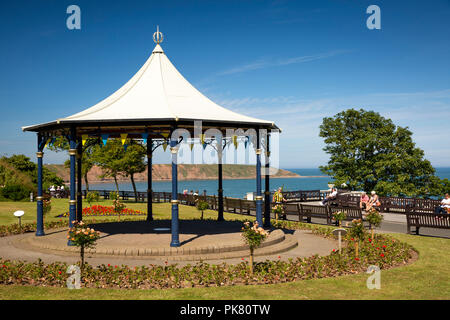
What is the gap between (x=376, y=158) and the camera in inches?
1489

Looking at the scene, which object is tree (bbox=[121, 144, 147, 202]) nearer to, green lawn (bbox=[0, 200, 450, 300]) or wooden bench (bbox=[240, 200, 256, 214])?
wooden bench (bbox=[240, 200, 256, 214])

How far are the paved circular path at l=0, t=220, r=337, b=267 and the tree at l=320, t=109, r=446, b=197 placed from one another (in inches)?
957

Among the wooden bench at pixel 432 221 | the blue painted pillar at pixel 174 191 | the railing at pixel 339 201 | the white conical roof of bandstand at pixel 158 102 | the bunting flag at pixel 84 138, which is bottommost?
the railing at pixel 339 201

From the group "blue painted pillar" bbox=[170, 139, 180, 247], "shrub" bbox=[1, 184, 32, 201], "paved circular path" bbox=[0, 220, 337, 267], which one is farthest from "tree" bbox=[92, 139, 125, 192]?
"blue painted pillar" bbox=[170, 139, 180, 247]

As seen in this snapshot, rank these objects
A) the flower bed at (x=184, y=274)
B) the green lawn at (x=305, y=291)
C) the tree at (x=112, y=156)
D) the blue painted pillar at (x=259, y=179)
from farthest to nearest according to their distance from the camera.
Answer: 1. the tree at (x=112, y=156)
2. the blue painted pillar at (x=259, y=179)
3. the flower bed at (x=184, y=274)
4. the green lawn at (x=305, y=291)

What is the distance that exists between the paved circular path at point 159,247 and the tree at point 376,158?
957 inches

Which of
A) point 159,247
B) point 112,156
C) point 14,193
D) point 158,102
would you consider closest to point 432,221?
point 159,247

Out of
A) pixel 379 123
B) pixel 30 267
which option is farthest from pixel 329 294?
pixel 379 123

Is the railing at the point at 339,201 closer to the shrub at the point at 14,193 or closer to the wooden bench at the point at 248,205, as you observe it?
the wooden bench at the point at 248,205

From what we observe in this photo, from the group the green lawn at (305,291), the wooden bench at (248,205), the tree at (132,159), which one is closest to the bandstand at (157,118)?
the green lawn at (305,291)

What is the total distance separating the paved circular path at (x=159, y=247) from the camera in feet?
35.9
